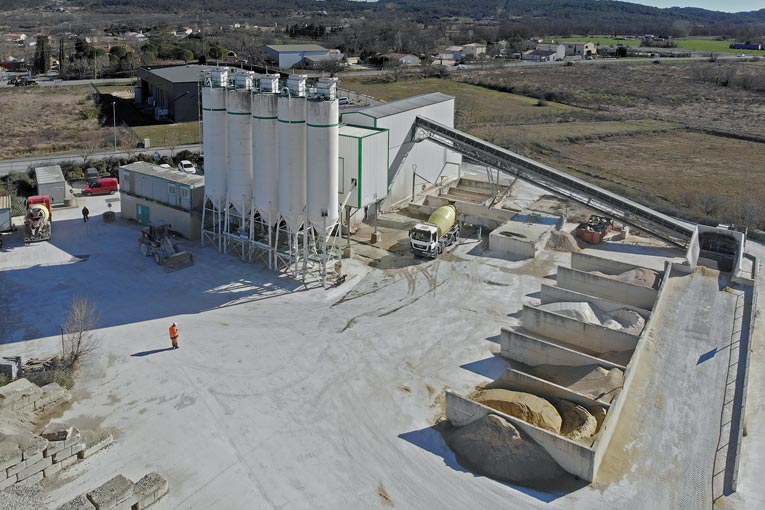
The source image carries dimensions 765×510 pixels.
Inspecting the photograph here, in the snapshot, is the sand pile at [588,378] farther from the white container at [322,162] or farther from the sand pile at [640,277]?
the white container at [322,162]

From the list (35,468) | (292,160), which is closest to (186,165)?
(292,160)

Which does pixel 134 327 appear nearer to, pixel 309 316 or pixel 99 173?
pixel 309 316

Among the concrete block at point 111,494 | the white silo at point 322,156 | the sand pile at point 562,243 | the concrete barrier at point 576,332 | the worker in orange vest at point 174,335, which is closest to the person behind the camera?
the concrete block at point 111,494

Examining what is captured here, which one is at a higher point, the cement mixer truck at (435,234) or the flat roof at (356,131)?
the flat roof at (356,131)

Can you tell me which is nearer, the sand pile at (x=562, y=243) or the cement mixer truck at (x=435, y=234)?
the cement mixer truck at (x=435, y=234)

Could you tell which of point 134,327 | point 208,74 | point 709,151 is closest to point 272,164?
point 208,74

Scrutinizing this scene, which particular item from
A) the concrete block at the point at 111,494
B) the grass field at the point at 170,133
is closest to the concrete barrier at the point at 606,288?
the concrete block at the point at 111,494

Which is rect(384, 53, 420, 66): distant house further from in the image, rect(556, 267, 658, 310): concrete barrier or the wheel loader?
rect(556, 267, 658, 310): concrete barrier

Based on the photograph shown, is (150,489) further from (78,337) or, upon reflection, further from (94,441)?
(78,337)
